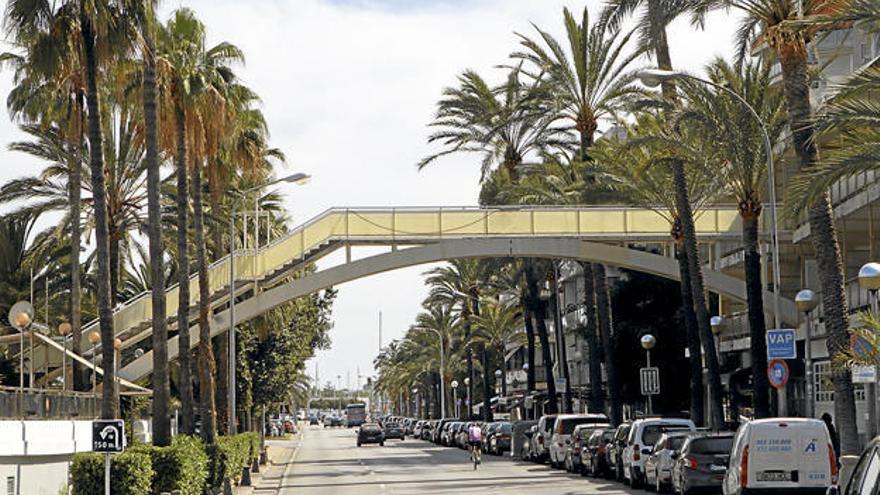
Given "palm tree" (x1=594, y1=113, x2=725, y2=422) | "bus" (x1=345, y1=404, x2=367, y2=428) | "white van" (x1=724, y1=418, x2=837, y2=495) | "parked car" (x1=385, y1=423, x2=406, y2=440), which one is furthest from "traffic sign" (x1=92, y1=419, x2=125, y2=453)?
"bus" (x1=345, y1=404, x2=367, y2=428)

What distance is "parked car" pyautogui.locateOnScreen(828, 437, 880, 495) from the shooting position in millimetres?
11910

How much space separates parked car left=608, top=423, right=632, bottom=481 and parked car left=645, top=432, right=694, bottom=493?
4.56m

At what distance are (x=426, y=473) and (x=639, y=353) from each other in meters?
20.9

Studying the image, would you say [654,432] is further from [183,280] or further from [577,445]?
[183,280]

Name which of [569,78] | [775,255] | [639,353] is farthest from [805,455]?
[639,353]

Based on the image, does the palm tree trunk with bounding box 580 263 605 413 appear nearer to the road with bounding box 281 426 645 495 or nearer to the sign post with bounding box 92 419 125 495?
the road with bounding box 281 426 645 495

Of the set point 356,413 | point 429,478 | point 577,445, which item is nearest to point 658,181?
point 577,445

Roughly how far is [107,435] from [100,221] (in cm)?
805

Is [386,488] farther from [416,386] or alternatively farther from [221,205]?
[416,386]

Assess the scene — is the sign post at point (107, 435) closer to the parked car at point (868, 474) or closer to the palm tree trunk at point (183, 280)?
the parked car at point (868, 474)

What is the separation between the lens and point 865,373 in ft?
71.4

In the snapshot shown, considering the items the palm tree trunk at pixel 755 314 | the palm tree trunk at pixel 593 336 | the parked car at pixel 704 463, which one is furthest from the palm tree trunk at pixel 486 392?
the parked car at pixel 704 463

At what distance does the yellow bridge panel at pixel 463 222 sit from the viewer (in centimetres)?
4728

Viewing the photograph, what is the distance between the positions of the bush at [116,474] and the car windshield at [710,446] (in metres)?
10.8
